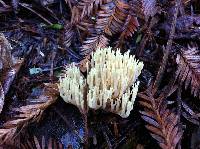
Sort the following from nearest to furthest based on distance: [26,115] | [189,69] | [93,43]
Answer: [26,115] → [189,69] → [93,43]

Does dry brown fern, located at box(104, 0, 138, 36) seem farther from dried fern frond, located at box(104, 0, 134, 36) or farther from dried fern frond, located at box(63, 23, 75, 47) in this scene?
dried fern frond, located at box(63, 23, 75, 47)

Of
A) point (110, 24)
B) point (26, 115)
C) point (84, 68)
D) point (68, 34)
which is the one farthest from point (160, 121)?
point (68, 34)

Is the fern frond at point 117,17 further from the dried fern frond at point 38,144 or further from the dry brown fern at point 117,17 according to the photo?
the dried fern frond at point 38,144

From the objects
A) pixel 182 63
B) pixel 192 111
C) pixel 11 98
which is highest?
pixel 182 63

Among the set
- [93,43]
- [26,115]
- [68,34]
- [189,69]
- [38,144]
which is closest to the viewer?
[38,144]

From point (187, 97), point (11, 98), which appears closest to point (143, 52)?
point (187, 97)

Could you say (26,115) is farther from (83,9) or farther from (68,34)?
(83,9)

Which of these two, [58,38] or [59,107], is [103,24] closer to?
[58,38]
